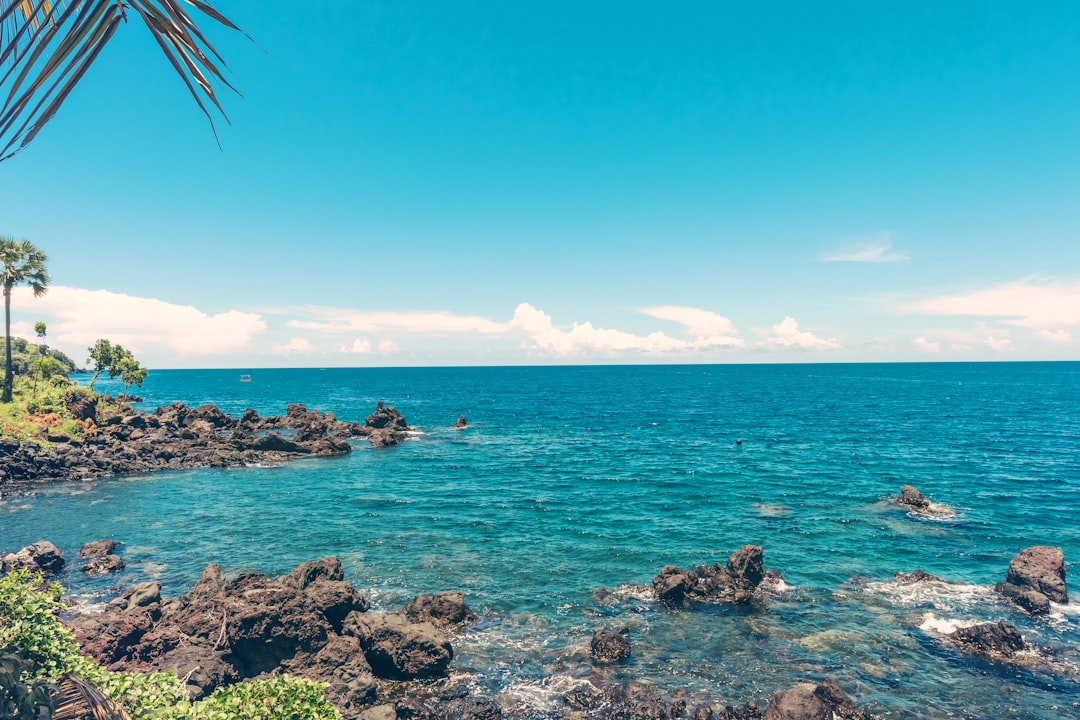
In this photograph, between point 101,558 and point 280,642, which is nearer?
point 280,642

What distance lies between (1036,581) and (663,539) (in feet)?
69.4

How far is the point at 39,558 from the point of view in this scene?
32.3 m

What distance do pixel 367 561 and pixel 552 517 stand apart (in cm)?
1598

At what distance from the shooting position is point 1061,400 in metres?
141

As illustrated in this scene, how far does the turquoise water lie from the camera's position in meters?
23.7

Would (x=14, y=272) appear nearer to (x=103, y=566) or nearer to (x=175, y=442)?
(x=175, y=442)

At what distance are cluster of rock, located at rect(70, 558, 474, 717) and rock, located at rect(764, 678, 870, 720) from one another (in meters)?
13.4

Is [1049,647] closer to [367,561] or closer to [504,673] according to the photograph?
[504,673]

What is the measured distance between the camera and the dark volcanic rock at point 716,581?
30203 millimetres

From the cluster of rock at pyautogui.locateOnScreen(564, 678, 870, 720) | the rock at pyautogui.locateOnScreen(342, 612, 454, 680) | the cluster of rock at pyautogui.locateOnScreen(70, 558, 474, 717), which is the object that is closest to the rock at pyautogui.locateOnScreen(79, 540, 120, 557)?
the cluster of rock at pyautogui.locateOnScreen(70, 558, 474, 717)

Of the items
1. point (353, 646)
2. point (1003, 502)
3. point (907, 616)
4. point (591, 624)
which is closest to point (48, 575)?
point (353, 646)

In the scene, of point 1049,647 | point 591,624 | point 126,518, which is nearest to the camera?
point 1049,647

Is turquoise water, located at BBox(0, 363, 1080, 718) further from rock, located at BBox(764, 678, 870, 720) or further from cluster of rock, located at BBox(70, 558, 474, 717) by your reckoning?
cluster of rock, located at BBox(70, 558, 474, 717)

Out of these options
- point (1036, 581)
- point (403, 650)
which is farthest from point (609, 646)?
point (1036, 581)
